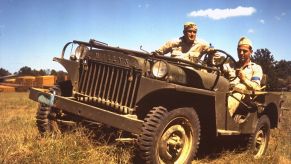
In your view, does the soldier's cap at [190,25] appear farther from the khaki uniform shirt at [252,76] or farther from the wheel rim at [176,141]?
the wheel rim at [176,141]

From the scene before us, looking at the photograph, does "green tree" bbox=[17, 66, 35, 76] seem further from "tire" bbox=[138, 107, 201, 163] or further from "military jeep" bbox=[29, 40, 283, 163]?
"tire" bbox=[138, 107, 201, 163]

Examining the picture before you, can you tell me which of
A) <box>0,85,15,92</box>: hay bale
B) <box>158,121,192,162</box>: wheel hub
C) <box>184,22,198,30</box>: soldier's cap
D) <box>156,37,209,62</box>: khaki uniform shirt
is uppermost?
<box>184,22,198,30</box>: soldier's cap

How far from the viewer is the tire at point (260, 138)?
6.69 metres

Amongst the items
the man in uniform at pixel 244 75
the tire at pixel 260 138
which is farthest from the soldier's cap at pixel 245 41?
the tire at pixel 260 138

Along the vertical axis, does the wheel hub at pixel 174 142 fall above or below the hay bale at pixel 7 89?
above

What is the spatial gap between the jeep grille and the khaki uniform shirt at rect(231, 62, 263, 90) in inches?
104

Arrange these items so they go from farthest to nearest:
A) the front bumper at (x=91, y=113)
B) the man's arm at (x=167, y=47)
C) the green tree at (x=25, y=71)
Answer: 1. the green tree at (x=25, y=71)
2. the man's arm at (x=167, y=47)
3. the front bumper at (x=91, y=113)

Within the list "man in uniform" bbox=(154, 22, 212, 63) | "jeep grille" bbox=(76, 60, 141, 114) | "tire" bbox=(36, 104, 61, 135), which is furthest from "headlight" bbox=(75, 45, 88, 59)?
"man in uniform" bbox=(154, 22, 212, 63)

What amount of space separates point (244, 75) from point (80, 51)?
3171 mm

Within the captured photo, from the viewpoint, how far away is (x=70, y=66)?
5.43 meters

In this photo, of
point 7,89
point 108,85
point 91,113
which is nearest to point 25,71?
point 7,89

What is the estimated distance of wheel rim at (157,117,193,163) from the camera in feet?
15.3

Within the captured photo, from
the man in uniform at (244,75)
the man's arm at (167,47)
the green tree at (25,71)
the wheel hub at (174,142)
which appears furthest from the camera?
the green tree at (25,71)

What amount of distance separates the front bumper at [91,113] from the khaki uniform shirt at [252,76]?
9.41ft
